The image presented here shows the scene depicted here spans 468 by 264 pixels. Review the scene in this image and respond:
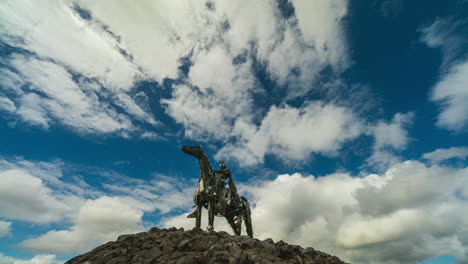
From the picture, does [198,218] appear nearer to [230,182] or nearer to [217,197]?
[217,197]

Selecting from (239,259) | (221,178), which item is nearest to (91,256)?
(239,259)

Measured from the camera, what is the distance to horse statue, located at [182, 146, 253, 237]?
16.9 m

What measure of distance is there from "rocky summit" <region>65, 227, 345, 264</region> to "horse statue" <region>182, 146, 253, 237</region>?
4768 mm

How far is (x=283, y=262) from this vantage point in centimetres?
944

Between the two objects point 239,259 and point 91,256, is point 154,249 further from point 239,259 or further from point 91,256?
point 239,259

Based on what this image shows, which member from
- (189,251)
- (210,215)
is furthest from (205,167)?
(189,251)

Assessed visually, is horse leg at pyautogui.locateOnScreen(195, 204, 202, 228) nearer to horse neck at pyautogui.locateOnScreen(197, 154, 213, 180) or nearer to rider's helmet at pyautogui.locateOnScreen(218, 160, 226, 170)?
horse neck at pyautogui.locateOnScreen(197, 154, 213, 180)

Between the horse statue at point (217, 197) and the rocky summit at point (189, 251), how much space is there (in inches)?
188

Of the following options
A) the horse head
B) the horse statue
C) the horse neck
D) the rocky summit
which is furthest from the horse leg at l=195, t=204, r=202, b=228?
the rocky summit

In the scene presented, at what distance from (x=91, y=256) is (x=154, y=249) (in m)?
2.99

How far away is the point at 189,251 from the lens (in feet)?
31.2

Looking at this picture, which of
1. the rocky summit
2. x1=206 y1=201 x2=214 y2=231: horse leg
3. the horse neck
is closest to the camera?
the rocky summit

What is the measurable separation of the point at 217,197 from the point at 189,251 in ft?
26.8

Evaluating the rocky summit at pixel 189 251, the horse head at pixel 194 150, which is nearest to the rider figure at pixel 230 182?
the horse head at pixel 194 150
